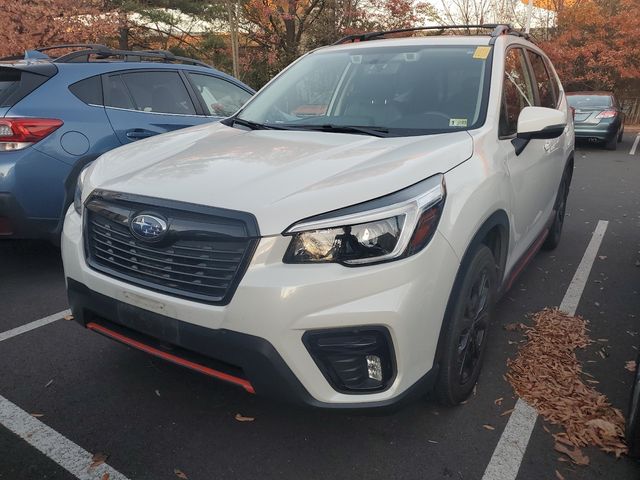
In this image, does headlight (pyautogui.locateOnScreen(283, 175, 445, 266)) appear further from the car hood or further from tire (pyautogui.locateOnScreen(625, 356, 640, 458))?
tire (pyautogui.locateOnScreen(625, 356, 640, 458))

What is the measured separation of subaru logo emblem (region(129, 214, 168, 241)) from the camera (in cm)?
212

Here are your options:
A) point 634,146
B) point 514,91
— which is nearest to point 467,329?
point 514,91

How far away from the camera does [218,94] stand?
5504 mm

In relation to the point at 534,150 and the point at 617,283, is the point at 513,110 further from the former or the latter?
the point at 617,283

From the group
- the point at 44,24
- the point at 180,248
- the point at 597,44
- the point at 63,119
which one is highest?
the point at 44,24

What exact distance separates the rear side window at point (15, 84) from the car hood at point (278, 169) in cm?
159

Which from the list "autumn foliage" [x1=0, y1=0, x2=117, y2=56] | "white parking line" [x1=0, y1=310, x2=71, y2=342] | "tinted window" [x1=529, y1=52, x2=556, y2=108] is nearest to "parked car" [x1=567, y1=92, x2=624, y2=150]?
"tinted window" [x1=529, y1=52, x2=556, y2=108]

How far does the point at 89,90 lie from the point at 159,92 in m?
0.73

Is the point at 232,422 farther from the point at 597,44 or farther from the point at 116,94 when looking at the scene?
the point at 597,44

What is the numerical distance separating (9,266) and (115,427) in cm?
277

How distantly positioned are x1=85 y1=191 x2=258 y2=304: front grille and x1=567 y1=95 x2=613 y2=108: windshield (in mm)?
13578

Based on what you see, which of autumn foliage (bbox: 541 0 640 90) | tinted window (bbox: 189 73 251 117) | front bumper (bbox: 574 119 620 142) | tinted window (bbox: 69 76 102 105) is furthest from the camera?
autumn foliage (bbox: 541 0 640 90)

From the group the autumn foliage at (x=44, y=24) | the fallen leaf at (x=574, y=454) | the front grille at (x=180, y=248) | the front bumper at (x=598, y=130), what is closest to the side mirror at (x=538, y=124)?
the fallen leaf at (x=574, y=454)

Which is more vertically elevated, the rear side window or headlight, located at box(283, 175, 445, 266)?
the rear side window
